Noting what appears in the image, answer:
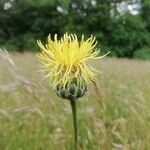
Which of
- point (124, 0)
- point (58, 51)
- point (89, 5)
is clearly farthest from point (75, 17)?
point (58, 51)

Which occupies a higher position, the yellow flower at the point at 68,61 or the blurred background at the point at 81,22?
the blurred background at the point at 81,22

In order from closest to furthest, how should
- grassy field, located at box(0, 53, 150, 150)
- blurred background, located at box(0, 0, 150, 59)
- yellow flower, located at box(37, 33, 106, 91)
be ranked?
1. yellow flower, located at box(37, 33, 106, 91)
2. grassy field, located at box(0, 53, 150, 150)
3. blurred background, located at box(0, 0, 150, 59)

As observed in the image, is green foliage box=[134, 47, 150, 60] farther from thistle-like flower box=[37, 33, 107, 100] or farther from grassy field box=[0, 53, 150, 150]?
thistle-like flower box=[37, 33, 107, 100]

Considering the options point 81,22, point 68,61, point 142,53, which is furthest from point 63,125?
point 81,22

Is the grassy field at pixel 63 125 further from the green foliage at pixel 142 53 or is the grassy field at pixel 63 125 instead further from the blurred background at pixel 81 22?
the blurred background at pixel 81 22

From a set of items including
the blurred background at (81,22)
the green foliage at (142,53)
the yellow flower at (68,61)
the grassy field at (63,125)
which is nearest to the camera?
the yellow flower at (68,61)

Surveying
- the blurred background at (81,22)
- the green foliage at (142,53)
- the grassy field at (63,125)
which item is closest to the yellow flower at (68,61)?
the grassy field at (63,125)

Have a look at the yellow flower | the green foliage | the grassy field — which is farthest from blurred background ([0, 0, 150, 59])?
the yellow flower

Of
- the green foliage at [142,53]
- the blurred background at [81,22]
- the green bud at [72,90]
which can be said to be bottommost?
the green bud at [72,90]
